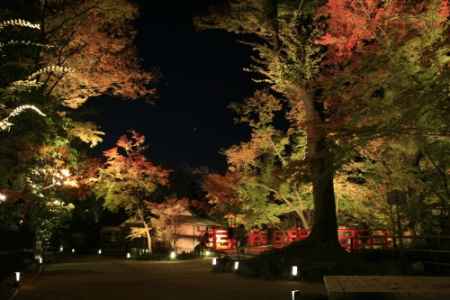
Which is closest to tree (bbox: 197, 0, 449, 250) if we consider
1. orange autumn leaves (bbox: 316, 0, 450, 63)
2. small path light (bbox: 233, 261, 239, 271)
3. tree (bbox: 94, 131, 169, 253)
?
orange autumn leaves (bbox: 316, 0, 450, 63)

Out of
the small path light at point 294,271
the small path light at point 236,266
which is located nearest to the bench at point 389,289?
the small path light at point 294,271

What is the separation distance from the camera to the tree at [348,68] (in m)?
8.88

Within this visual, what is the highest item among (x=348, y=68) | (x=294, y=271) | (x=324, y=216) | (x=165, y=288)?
(x=348, y=68)

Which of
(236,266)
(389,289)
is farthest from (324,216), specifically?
(389,289)

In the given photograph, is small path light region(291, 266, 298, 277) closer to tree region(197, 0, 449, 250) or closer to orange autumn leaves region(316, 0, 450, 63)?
tree region(197, 0, 449, 250)

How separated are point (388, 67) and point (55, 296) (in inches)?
417

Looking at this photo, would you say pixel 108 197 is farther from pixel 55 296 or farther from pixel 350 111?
pixel 350 111

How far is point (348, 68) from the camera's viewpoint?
1415 cm

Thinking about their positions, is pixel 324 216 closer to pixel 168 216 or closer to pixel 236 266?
pixel 236 266

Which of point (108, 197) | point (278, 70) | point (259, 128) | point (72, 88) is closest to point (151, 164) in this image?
point (108, 197)

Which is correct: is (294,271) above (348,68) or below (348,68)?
below

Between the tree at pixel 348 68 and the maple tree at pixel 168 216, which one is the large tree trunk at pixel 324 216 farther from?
the maple tree at pixel 168 216

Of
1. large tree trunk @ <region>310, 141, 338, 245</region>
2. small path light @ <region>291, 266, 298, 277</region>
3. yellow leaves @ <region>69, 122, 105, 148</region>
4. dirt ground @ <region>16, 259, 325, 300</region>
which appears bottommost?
dirt ground @ <region>16, 259, 325, 300</region>

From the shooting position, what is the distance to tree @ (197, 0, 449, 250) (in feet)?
29.1
